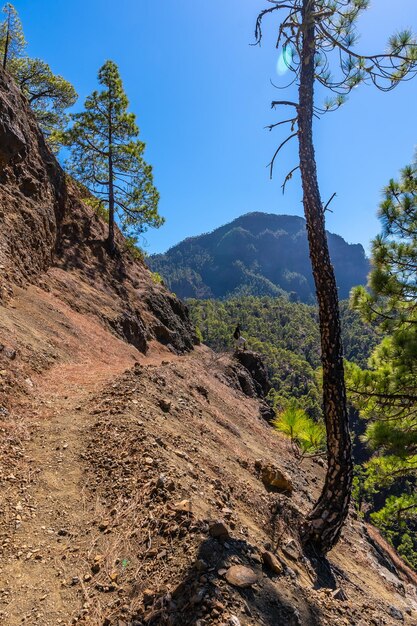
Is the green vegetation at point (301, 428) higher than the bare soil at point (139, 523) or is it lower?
higher

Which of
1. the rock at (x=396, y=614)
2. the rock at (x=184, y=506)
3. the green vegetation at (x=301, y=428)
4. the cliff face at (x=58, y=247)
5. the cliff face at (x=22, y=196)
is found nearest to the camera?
the rock at (x=184, y=506)

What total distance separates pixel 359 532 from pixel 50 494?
24.9ft

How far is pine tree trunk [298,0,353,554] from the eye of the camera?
4.75 metres

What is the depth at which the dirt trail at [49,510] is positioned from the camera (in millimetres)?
2766

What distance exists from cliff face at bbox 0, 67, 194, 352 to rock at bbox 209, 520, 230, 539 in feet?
26.6

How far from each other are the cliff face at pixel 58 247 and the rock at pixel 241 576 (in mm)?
8528

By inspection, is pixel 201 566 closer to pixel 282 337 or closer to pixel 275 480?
pixel 275 480

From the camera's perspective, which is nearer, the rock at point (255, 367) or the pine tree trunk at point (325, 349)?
the pine tree trunk at point (325, 349)

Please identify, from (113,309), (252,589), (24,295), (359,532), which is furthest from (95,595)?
(113,309)

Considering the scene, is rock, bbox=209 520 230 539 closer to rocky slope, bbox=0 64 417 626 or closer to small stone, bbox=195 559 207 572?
rocky slope, bbox=0 64 417 626

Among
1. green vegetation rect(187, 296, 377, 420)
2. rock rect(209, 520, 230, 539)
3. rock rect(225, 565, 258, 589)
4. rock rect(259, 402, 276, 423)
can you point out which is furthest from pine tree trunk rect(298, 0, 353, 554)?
green vegetation rect(187, 296, 377, 420)

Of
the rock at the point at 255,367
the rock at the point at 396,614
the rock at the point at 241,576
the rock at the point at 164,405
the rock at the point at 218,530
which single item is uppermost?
the rock at the point at 255,367

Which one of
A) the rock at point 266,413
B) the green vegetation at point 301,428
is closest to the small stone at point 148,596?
the green vegetation at point 301,428

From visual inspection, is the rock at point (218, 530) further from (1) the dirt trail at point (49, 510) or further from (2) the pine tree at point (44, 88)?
(2) the pine tree at point (44, 88)
